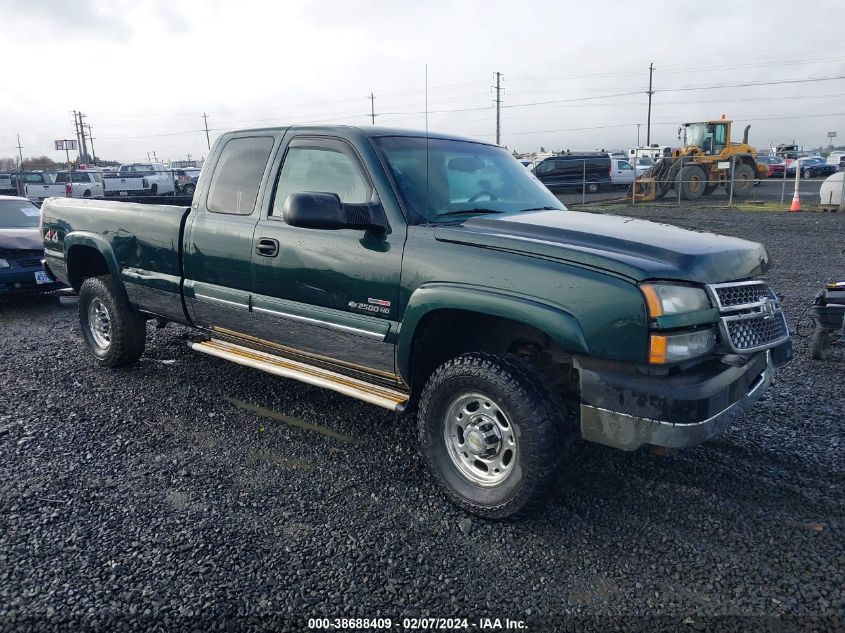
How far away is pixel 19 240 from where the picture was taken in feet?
28.3

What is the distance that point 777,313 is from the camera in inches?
139

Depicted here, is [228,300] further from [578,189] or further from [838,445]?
[578,189]

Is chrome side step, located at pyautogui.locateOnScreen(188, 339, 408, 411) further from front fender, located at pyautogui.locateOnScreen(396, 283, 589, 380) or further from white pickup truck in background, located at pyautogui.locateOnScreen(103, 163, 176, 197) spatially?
white pickup truck in background, located at pyautogui.locateOnScreen(103, 163, 176, 197)

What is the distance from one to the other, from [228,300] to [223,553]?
77.1 inches

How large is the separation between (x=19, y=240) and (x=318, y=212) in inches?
270

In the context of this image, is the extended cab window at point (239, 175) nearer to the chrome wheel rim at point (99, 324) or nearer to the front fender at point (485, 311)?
the front fender at point (485, 311)

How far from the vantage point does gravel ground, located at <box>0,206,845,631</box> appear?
2.75m

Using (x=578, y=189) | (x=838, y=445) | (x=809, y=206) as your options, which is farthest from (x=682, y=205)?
(x=838, y=445)

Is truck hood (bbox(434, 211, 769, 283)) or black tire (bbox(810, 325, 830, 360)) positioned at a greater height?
truck hood (bbox(434, 211, 769, 283))

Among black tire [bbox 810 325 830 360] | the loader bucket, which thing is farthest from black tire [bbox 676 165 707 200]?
black tire [bbox 810 325 830 360]

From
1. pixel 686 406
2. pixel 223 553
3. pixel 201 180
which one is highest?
pixel 201 180

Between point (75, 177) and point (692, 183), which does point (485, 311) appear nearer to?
point (692, 183)

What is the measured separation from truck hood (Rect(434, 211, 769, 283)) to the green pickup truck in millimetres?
12

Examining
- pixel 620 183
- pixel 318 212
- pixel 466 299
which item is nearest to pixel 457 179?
pixel 318 212
